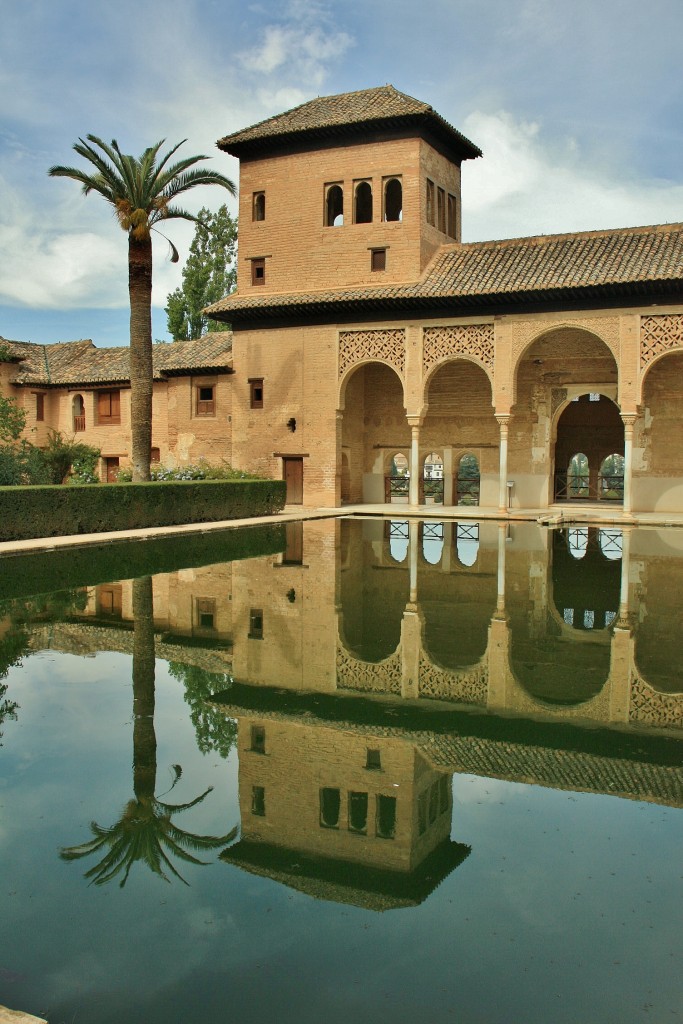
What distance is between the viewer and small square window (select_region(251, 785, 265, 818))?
409 centimetres

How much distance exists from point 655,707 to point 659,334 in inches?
703

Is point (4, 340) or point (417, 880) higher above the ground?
point (4, 340)

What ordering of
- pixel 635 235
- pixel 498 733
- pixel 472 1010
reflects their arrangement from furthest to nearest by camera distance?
pixel 635 235 < pixel 498 733 < pixel 472 1010

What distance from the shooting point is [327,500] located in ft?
84.1

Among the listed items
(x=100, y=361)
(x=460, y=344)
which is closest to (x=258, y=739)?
(x=460, y=344)

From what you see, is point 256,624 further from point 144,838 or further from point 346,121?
point 346,121

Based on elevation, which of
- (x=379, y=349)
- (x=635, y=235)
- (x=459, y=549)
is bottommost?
(x=459, y=549)

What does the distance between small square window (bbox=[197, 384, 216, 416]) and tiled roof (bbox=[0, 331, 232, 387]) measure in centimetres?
62

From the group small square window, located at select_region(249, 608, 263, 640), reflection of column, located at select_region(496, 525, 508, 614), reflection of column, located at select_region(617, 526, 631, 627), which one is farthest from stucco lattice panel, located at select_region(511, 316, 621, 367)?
small square window, located at select_region(249, 608, 263, 640)

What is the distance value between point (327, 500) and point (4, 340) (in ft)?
50.6

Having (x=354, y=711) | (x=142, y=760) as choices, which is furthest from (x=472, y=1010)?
(x=354, y=711)

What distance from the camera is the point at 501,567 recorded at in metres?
13.3

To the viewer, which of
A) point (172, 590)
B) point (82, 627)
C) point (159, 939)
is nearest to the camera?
point (159, 939)

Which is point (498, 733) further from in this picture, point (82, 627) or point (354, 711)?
point (82, 627)
